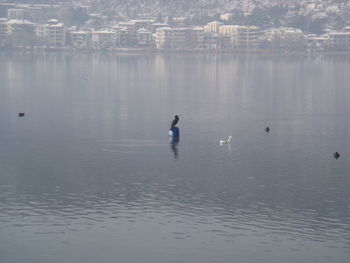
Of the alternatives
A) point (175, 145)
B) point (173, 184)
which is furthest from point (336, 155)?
point (173, 184)

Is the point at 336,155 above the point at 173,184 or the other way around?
above

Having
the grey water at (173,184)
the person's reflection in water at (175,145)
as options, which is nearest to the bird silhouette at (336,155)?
the grey water at (173,184)

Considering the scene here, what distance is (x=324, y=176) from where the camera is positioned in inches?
2195

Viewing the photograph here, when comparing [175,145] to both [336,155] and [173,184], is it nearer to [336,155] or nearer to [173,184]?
[336,155]

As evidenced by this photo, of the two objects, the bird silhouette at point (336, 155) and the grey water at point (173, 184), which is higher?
the bird silhouette at point (336, 155)

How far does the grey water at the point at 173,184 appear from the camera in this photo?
40750 millimetres

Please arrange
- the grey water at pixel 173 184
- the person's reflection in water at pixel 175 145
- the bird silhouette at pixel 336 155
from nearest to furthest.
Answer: the grey water at pixel 173 184 < the bird silhouette at pixel 336 155 < the person's reflection in water at pixel 175 145

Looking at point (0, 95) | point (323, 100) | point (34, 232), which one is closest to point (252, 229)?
point (34, 232)

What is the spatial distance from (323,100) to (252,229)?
68.0 meters

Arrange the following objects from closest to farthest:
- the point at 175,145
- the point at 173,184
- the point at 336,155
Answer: the point at 173,184, the point at 336,155, the point at 175,145

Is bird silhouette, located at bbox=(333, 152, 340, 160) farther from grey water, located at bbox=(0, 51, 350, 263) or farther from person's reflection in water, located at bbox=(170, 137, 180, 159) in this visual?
person's reflection in water, located at bbox=(170, 137, 180, 159)

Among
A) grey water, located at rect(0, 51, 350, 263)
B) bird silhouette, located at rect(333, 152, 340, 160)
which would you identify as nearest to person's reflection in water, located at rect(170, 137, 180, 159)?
grey water, located at rect(0, 51, 350, 263)

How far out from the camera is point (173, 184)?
5319 centimetres

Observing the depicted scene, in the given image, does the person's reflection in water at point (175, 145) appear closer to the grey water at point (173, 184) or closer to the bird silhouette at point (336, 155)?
the grey water at point (173, 184)
